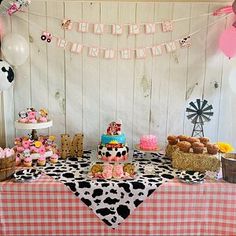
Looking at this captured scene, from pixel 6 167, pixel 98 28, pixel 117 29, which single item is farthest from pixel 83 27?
pixel 6 167

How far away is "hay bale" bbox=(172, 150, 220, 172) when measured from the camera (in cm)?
187

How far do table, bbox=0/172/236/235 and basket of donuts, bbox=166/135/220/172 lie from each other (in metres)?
0.19

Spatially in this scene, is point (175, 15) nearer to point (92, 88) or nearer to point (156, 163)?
point (92, 88)

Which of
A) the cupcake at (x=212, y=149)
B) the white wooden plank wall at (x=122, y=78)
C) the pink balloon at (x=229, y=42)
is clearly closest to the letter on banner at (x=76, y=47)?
the white wooden plank wall at (x=122, y=78)

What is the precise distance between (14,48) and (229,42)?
4.74 ft

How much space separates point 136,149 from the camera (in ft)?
7.42

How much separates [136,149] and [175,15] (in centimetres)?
102

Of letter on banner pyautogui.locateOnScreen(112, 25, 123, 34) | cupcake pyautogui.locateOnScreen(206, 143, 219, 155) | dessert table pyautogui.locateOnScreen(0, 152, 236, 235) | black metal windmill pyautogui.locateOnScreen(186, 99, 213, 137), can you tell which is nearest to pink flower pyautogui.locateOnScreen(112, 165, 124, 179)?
dessert table pyautogui.locateOnScreen(0, 152, 236, 235)

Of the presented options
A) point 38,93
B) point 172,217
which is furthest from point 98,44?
point 172,217

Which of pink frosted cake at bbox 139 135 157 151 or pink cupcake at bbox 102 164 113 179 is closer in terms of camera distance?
pink cupcake at bbox 102 164 113 179

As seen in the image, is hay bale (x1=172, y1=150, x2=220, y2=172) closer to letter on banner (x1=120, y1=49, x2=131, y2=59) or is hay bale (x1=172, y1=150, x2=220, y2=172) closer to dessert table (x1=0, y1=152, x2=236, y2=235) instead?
dessert table (x1=0, y1=152, x2=236, y2=235)

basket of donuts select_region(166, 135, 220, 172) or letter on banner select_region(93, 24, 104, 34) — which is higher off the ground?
letter on banner select_region(93, 24, 104, 34)

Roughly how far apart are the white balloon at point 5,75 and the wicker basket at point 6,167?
1.71ft

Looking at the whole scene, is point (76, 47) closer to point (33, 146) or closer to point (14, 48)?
point (14, 48)
